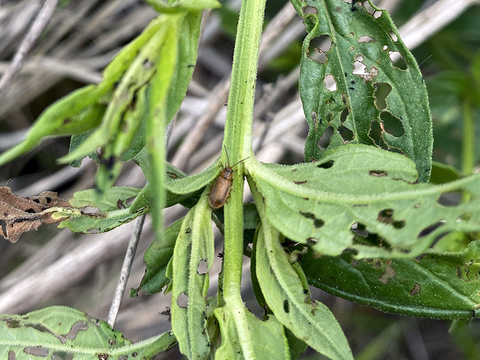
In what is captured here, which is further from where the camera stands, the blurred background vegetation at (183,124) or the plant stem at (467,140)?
the blurred background vegetation at (183,124)

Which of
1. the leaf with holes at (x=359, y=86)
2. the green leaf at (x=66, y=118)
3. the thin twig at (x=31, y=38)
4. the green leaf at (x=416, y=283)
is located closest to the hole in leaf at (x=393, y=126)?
the leaf with holes at (x=359, y=86)

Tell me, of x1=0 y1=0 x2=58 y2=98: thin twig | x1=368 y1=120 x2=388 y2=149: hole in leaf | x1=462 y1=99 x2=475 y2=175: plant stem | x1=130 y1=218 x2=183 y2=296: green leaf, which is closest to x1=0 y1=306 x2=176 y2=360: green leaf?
x1=130 y1=218 x2=183 y2=296: green leaf

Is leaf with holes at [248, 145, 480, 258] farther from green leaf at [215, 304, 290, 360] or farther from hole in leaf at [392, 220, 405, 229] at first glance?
green leaf at [215, 304, 290, 360]

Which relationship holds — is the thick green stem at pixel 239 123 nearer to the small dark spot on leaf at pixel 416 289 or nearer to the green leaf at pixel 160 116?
the green leaf at pixel 160 116

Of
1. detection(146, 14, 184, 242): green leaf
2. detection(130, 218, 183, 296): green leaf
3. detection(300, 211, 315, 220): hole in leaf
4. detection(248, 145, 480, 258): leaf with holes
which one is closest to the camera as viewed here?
detection(146, 14, 184, 242): green leaf

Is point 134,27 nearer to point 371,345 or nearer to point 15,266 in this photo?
point 15,266
